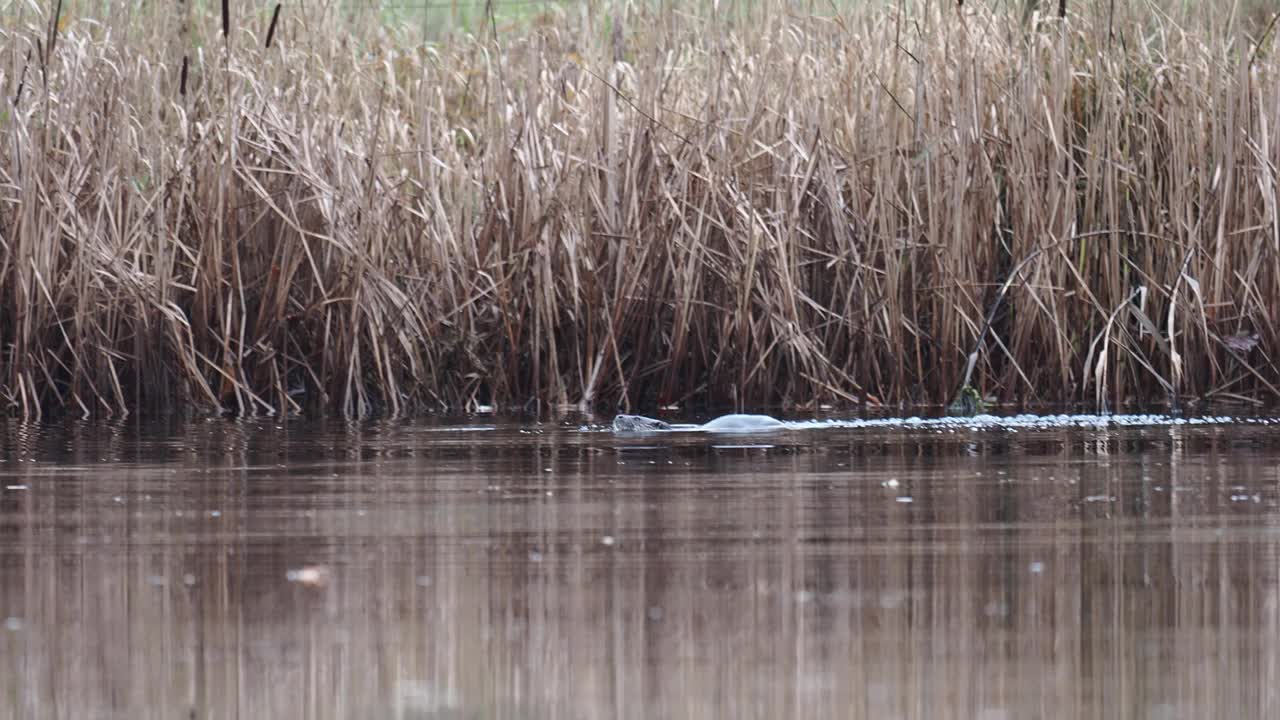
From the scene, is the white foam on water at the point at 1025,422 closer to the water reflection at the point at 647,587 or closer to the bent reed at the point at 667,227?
the bent reed at the point at 667,227

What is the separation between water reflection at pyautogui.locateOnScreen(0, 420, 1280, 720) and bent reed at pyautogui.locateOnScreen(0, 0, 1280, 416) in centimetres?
208

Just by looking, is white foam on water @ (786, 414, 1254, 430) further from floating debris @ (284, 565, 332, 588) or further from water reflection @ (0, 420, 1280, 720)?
floating debris @ (284, 565, 332, 588)

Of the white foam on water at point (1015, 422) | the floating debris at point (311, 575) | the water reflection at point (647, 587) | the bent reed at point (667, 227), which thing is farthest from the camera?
the bent reed at point (667, 227)

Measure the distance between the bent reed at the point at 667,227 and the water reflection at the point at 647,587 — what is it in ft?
6.81

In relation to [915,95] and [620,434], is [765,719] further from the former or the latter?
[915,95]

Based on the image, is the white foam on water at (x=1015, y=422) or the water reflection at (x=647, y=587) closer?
the water reflection at (x=647, y=587)

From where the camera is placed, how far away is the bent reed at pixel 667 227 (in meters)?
6.91

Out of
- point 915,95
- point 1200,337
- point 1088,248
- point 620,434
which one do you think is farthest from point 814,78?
point 620,434

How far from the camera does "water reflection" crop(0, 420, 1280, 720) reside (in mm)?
2059

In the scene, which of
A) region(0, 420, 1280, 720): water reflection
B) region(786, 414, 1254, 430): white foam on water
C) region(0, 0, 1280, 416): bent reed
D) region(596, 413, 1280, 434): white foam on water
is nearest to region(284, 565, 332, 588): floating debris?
region(0, 420, 1280, 720): water reflection

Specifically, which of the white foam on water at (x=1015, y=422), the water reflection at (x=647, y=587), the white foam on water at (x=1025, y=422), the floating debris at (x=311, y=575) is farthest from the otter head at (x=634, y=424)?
the floating debris at (x=311, y=575)

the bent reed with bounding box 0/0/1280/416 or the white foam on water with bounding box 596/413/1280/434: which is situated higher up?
the bent reed with bounding box 0/0/1280/416

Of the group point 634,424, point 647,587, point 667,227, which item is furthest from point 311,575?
point 667,227

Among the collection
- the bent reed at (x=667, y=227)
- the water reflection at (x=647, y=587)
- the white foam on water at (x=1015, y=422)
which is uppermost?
the bent reed at (x=667, y=227)
